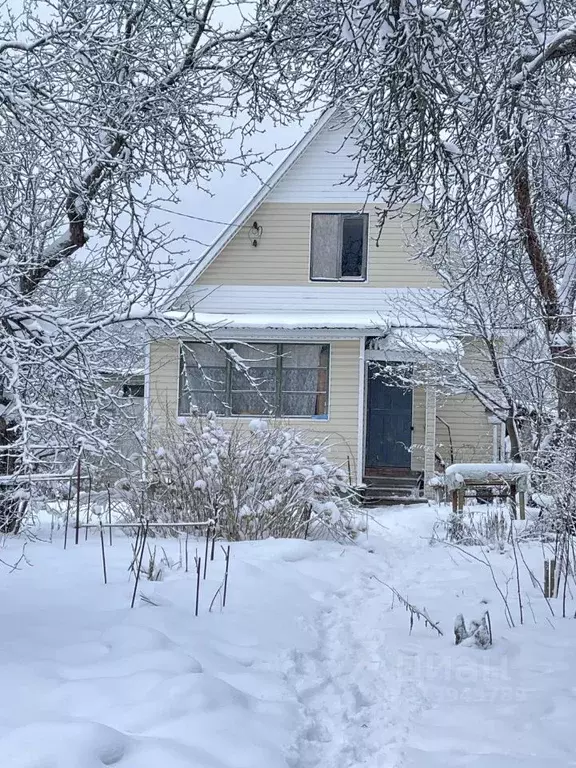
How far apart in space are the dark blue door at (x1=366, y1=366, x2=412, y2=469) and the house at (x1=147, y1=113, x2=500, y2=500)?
0.07ft

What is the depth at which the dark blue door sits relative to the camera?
49.6 feet

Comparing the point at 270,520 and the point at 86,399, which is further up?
the point at 86,399

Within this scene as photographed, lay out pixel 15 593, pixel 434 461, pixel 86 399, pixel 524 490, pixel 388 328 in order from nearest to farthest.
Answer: pixel 15 593
pixel 86 399
pixel 524 490
pixel 388 328
pixel 434 461

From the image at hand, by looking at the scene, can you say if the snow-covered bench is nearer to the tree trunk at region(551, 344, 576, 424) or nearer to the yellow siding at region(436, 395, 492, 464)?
the tree trunk at region(551, 344, 576, 424)

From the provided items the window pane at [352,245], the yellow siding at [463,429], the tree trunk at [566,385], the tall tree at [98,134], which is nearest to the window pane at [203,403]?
the window pane at [352,245]

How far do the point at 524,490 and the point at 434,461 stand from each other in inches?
199

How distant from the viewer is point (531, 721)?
342 centimetres

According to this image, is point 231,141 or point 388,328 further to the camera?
point 388,328

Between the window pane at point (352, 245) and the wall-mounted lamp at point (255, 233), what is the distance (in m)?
1.73

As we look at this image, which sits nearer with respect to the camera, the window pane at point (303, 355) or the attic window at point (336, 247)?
the window pane at point (303, 355)

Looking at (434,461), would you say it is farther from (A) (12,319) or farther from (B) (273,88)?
(A) (12,319)

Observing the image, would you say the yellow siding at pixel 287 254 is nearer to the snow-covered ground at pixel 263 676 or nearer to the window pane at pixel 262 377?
the window pane at pixel 262 377

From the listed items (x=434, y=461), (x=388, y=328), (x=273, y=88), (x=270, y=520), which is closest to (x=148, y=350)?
(x=388, y=328)

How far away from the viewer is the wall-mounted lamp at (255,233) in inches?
584
